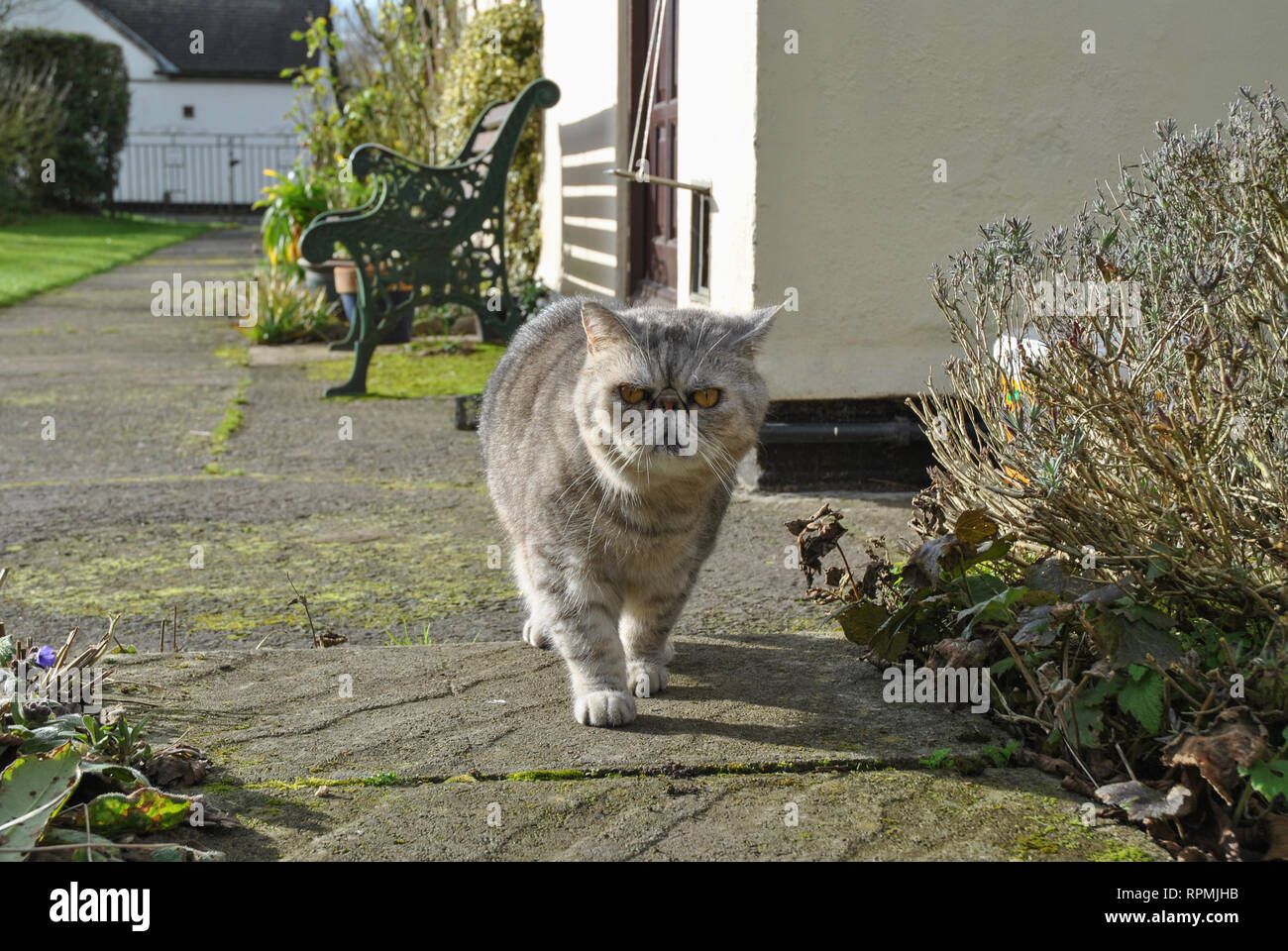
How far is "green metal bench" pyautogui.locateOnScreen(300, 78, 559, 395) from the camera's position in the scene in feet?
23.7

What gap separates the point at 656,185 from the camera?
7180 millimetres

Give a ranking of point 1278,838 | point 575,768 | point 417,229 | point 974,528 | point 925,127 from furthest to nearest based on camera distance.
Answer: point 417,229
point 925,127
point 974,528
point 575,768
point 1278,838

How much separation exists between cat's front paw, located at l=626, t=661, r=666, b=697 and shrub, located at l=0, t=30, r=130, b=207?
2572 centimetres

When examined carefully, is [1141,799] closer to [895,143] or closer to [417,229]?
[895,143]

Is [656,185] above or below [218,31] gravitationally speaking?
below

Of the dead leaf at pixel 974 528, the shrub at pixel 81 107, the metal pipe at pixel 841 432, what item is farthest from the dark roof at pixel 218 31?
the dead leaf at pixel 974 528

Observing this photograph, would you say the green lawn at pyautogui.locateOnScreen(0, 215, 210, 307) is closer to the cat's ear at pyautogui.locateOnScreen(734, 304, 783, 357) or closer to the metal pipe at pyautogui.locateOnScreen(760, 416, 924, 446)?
the metal pipe at pyautogui.locateOnScreen(760, 416, 924, 446)

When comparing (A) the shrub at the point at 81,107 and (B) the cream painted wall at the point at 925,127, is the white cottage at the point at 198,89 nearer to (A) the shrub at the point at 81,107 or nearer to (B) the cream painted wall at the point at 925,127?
(A) the shrub at the point at 81,107

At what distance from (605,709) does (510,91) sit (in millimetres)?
7914

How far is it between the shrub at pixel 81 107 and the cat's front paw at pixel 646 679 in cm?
2572

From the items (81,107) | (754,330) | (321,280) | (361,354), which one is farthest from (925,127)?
(81,107)

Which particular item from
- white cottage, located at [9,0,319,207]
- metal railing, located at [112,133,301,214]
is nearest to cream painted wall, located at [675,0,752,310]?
white cottage, located at [9,0,319,207]

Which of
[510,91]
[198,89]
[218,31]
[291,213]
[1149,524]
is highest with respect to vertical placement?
[218,31]

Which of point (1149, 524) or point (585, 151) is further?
point (585, 151)
